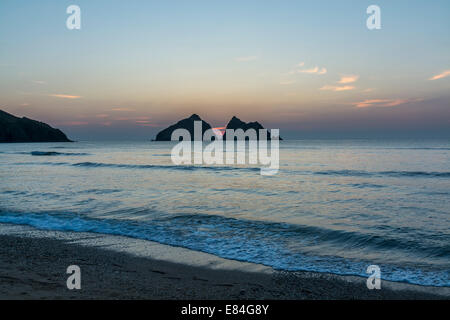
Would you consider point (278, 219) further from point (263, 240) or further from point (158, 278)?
point (158, 278)

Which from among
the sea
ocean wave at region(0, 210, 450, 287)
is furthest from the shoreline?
the sea

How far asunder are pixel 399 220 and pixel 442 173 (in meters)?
20.1

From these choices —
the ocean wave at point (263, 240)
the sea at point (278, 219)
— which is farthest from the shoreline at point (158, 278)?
the sea at point (278, 219)

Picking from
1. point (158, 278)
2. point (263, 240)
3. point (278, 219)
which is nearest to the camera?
point (158, 278)

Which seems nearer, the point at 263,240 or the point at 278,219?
the point at 263,240

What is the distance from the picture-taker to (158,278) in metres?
6.39

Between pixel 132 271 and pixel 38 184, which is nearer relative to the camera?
pixel 132 271

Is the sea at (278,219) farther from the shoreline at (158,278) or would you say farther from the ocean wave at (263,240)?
the shoreline at (158,278)

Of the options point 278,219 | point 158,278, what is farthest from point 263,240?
point 158,278

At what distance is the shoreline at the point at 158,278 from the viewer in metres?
5.47
